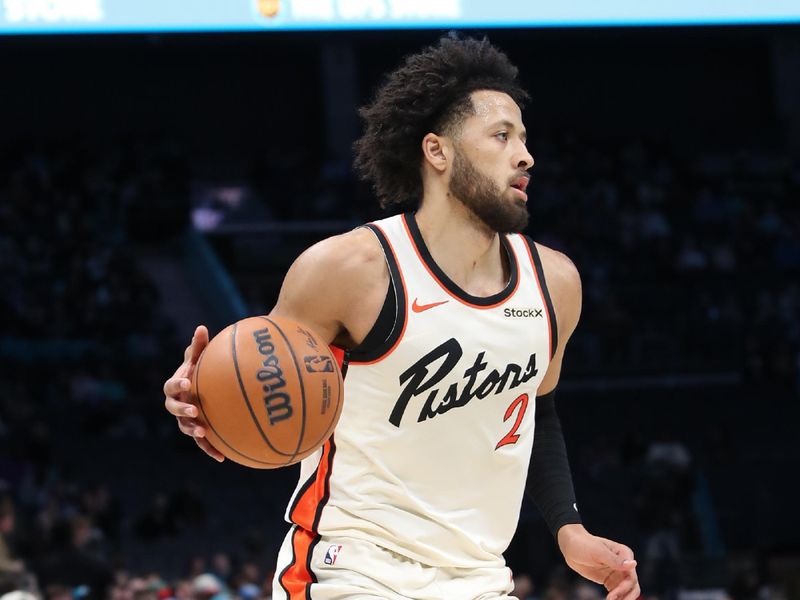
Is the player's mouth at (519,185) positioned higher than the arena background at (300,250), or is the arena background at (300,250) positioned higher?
the player's mouth at (519,185)

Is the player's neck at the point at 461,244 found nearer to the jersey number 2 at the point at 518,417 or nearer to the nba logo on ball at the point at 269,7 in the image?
the jersey number 2 at the point at 518,417

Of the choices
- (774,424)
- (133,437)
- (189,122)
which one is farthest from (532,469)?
(189,122)

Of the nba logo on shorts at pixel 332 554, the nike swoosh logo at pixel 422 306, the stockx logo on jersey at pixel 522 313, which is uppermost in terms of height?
the nike swoosh logo at pixel 422 306

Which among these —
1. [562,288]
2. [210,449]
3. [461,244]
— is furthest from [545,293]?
[210,449]

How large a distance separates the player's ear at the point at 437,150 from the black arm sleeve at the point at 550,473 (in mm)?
748

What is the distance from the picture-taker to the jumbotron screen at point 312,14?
10172 mm

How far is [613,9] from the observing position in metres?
10.8

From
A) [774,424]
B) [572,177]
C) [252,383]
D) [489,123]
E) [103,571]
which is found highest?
[489,123]

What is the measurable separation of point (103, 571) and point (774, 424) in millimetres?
9102

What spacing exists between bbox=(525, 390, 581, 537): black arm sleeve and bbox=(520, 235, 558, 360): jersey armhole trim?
252mm

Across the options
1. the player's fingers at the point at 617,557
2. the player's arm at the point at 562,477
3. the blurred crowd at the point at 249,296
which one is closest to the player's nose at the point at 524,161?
the player's arm at the point at 562,477

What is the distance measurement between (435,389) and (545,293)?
1.64 ft

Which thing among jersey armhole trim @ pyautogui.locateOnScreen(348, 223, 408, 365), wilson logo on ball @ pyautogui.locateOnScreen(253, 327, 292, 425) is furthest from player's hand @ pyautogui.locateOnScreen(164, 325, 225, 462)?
jersey armhole trim @ pyautogui.locateOnScreen(348, 223, 408, 365)

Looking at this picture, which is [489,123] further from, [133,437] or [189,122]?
[189,122]
